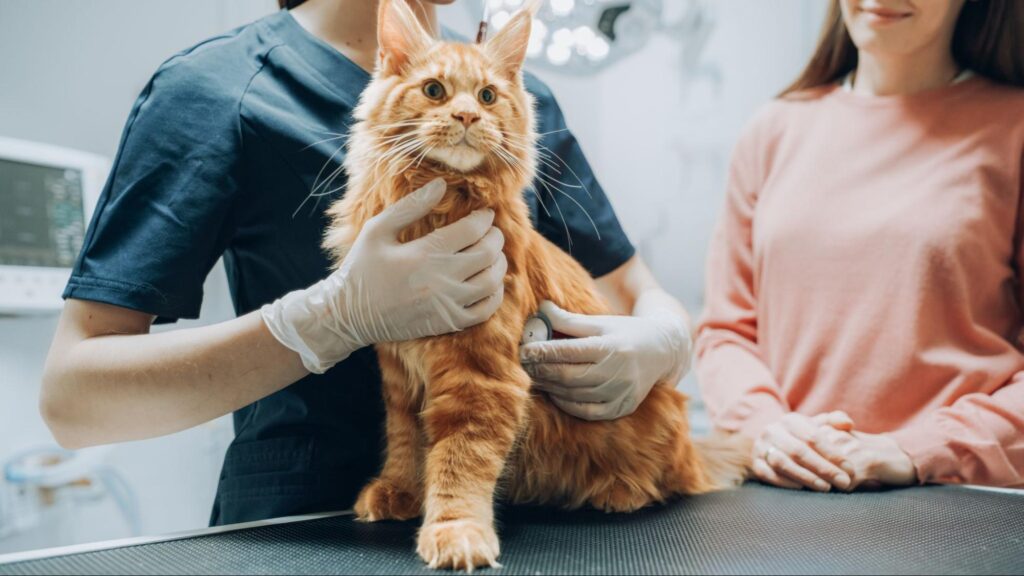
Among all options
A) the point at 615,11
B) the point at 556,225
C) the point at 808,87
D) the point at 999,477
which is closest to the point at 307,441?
the point at 556,225

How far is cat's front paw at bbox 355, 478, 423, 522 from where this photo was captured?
114 cm

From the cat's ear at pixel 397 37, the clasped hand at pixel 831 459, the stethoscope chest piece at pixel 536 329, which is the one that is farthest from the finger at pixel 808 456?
the cat's ear at pixel 397 37

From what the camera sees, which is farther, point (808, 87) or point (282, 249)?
point (808, 87)

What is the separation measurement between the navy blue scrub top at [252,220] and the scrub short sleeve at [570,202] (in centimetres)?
42

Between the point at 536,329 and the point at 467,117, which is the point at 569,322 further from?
the point at 467,117

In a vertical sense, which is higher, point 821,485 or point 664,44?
point 664,44

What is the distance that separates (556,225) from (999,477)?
3.62 ft

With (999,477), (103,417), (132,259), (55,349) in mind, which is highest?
(132,259)

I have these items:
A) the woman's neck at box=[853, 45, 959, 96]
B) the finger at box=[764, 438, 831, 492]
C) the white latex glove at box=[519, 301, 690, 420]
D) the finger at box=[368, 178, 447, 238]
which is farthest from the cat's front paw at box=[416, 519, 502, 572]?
the woman's neck at box=[853, 45, 959, 96]

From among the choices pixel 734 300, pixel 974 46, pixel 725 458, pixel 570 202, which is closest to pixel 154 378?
pixel 570 202

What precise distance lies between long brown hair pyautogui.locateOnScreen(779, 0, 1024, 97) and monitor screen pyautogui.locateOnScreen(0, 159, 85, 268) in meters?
1.81

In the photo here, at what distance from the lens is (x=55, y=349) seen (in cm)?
110

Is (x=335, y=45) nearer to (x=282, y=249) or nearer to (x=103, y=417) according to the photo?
(x=282, y=249)

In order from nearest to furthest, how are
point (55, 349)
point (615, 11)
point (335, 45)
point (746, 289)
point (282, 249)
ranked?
1. point (55, 349)
2. point (282, 249)
3. point (335, 45)
4. point (746, 289)
5. point (615, 11)
